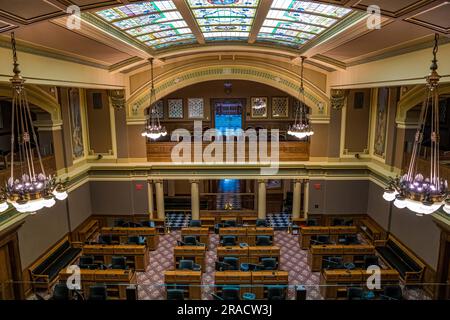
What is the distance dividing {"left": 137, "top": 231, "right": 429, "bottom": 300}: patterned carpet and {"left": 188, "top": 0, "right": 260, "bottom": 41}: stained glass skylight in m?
7.02

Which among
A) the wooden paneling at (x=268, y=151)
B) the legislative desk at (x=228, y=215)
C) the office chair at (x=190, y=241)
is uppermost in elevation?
the wooden paneling at (x=268, y=151)

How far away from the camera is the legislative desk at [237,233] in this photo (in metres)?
13.5

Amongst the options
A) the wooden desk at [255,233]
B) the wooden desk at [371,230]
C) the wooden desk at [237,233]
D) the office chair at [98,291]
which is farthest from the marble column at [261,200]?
the office chair at [98,291]

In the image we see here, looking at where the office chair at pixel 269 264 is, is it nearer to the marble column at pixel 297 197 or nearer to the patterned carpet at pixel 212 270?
the patterned carpet at pixel 212 270

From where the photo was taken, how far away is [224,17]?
8.14 m

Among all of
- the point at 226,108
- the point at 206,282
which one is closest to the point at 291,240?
the point at 206,282

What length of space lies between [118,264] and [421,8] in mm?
10714

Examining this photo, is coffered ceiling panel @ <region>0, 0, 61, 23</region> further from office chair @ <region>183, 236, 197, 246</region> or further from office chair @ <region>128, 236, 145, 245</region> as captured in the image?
office chair @ <region>128, 236, 145, 245</region>

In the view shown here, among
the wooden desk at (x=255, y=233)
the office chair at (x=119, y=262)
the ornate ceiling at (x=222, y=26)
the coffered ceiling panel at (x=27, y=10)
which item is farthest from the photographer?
the wooden desk at (x=255, y=233)

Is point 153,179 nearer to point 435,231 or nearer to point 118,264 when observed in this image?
point 118,264

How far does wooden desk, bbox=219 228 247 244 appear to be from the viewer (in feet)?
44.3

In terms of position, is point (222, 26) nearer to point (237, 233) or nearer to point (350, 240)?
point (237, 233)

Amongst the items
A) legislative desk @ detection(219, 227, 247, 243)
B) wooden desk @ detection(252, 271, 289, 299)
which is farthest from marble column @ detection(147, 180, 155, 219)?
wooden desk @ detection(252, 271, 289, 299)

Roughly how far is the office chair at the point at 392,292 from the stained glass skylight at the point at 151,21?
9012 mm
